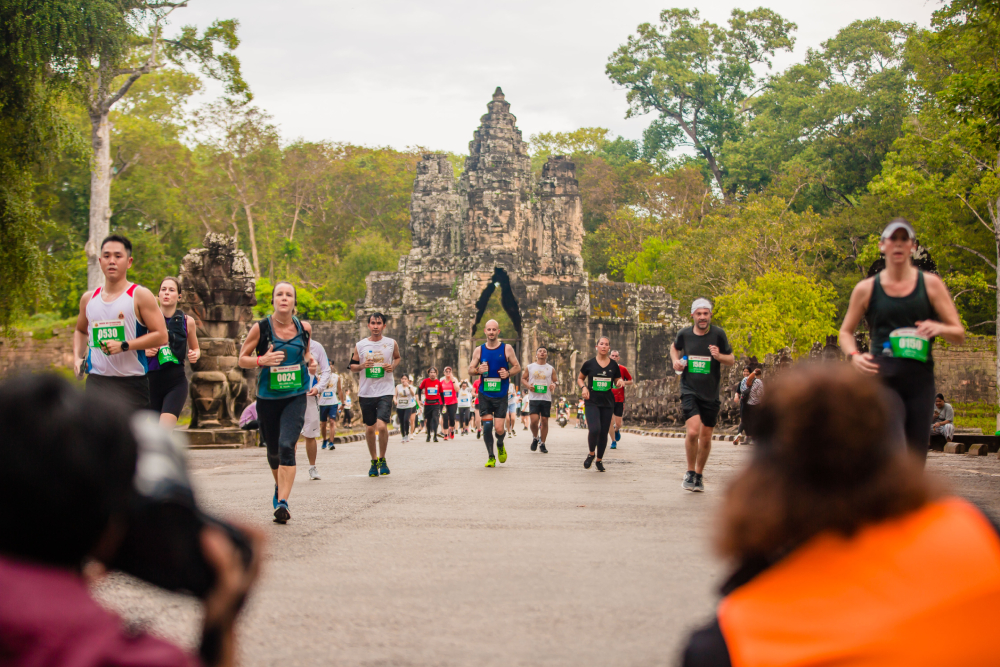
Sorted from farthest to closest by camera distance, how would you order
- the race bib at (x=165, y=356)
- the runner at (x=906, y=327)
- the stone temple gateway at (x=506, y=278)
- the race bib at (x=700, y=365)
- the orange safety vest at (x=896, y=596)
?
the stone temple gateway at (x=506, y=278), the race bib at (x=700, y=365), the race bib at (x=165, y=356), the runner at (x=906, y=327), the orange safety vest at (x=896, y=596)

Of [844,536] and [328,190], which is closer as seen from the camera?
[844,536]

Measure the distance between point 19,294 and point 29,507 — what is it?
21.3m

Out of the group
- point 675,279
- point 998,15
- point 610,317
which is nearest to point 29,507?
point 998,15

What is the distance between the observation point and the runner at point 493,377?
46.8 ft

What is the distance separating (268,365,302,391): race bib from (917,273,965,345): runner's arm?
4.87m

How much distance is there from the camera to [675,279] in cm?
5756

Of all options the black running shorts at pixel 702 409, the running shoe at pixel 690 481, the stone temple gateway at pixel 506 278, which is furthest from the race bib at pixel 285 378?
the stone temple gateway at pixel 506 278

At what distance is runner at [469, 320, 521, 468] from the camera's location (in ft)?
46.8

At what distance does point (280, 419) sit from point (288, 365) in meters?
0.46

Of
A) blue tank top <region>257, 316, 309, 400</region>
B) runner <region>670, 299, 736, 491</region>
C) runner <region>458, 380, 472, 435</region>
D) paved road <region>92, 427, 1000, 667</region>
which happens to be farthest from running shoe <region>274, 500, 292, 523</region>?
runner <region>458, 380, 472, 435</region>

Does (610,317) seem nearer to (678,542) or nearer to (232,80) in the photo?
(232,80)

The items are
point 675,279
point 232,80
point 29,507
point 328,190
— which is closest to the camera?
point 29,507

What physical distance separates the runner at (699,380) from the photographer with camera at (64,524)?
8657 mm

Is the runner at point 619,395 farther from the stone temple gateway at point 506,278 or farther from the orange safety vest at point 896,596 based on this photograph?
the stone temple gateway at point 506,278
